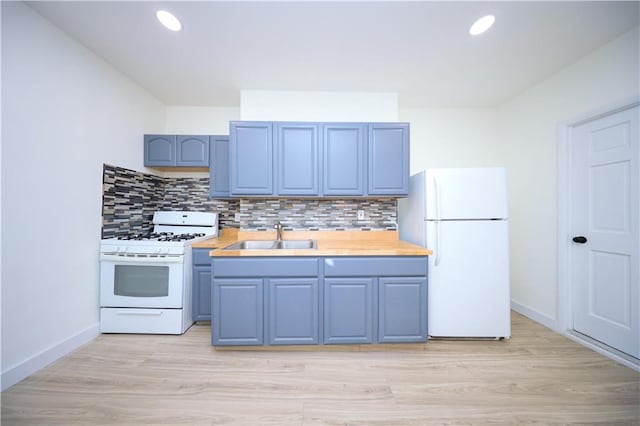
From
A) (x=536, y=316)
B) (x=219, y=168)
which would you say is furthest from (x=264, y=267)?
(x=536, y=316)

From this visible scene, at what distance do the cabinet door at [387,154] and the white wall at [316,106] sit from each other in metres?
0.36

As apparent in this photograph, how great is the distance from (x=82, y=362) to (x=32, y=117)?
189 cm

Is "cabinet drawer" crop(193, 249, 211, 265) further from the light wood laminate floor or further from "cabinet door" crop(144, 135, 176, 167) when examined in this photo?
"cabinet door" crop(144, 135, 176, 167)

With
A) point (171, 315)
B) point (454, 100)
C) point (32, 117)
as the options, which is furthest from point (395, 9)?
point (171, 315)

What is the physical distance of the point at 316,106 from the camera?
2.82 m

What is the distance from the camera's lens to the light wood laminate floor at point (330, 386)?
147 centimetres

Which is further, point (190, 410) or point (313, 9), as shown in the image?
point (313, 9)

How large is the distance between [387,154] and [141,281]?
9.03 feet

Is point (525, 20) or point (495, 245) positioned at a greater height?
point (525, 20)

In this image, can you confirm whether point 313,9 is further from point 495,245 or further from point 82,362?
point 82,362

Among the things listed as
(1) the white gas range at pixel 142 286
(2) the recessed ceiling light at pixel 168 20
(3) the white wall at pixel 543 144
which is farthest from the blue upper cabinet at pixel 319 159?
(3) the white wall at pixel 543 144

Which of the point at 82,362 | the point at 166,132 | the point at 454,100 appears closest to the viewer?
A: the point at 82,362

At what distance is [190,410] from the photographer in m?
1.51

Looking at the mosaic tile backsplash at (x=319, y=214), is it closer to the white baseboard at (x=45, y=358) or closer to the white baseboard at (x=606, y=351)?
the white baseboard at (x=45, y=358)
